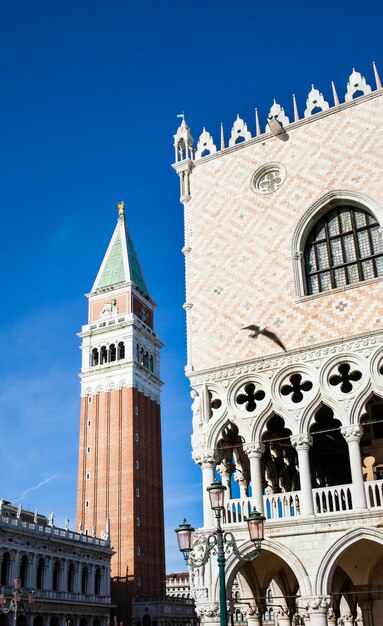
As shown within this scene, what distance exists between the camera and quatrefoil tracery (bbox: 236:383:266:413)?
17.3 m

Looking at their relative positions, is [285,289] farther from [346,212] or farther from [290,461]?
[290,461]

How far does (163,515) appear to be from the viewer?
200 feet

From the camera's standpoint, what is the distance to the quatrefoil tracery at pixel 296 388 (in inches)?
658

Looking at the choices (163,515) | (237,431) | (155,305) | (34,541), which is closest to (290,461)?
(237,431)

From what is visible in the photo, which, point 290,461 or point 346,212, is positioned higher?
point 346,212

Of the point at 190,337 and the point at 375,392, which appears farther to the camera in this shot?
the point at 190,337

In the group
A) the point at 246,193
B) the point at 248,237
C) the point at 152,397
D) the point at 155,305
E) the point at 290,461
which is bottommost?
the point at 290,461

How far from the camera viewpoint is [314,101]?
19.0 m

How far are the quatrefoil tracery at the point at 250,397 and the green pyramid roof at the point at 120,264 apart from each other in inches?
1864

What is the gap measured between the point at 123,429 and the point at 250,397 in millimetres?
41069

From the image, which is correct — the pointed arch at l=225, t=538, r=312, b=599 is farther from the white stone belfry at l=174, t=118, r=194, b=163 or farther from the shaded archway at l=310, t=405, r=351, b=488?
the white stone belfry at l=174, t=118, r=194, b=163

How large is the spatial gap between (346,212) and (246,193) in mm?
2865

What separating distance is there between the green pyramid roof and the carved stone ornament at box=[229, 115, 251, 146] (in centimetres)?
4446

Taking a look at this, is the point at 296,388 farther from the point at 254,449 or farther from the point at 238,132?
the point at 238,132
